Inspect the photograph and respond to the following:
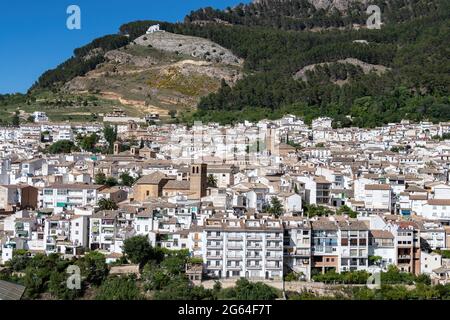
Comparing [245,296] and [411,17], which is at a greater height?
[411,17]

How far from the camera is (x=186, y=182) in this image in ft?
72.8

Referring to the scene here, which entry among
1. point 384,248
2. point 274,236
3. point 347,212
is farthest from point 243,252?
point 347,212

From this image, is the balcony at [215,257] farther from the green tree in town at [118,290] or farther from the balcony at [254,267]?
the green tree in town at [118,290]

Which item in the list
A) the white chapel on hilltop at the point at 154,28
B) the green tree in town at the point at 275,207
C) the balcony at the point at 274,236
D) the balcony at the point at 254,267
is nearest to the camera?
the balcony at the point at 254,267

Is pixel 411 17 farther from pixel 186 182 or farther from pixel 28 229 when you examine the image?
pixel 28 229

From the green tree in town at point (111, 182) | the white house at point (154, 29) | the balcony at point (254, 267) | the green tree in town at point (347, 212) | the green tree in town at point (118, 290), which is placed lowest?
the green tree in town at point (118, 290)

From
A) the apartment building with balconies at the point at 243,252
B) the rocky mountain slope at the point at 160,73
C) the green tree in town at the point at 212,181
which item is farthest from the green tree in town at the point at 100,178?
the rocky mountain slope at the point at 160,73

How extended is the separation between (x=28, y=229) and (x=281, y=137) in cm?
1740

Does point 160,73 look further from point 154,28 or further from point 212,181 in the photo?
point 212,181

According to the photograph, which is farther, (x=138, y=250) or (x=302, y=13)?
(x=302, y=13)

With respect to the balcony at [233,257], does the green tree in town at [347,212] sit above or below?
above
